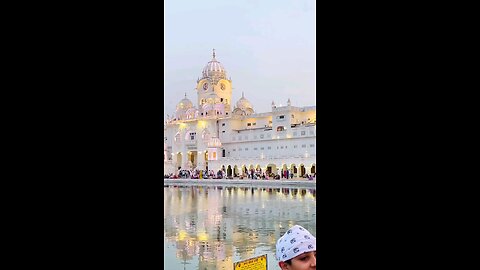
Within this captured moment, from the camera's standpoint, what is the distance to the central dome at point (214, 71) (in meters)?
28.7

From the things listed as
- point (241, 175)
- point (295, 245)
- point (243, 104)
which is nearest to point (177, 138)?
point (243, 104)

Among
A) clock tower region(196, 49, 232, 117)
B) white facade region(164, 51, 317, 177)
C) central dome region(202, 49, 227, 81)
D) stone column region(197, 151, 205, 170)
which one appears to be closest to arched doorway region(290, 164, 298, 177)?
white facade region(164, 51, 317, 177)

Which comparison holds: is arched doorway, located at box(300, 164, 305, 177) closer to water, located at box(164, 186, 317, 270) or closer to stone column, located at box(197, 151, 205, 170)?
stone column, located at box(197, 151, 205, 170)

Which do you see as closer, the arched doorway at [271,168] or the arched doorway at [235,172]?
the arched doorway at [271,168]

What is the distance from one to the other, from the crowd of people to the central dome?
5.98 metres

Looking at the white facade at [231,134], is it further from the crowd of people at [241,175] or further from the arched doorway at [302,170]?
the crowd of people at [241,175]

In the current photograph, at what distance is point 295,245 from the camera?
119 cm

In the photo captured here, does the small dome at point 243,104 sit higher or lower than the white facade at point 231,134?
higher

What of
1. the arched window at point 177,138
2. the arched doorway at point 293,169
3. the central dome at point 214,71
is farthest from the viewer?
the central dome at point 214,71

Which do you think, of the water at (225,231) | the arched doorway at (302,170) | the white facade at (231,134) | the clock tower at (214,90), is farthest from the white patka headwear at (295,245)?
the clock tower at (214,90)

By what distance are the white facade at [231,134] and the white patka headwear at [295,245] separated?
1951 centimetres
